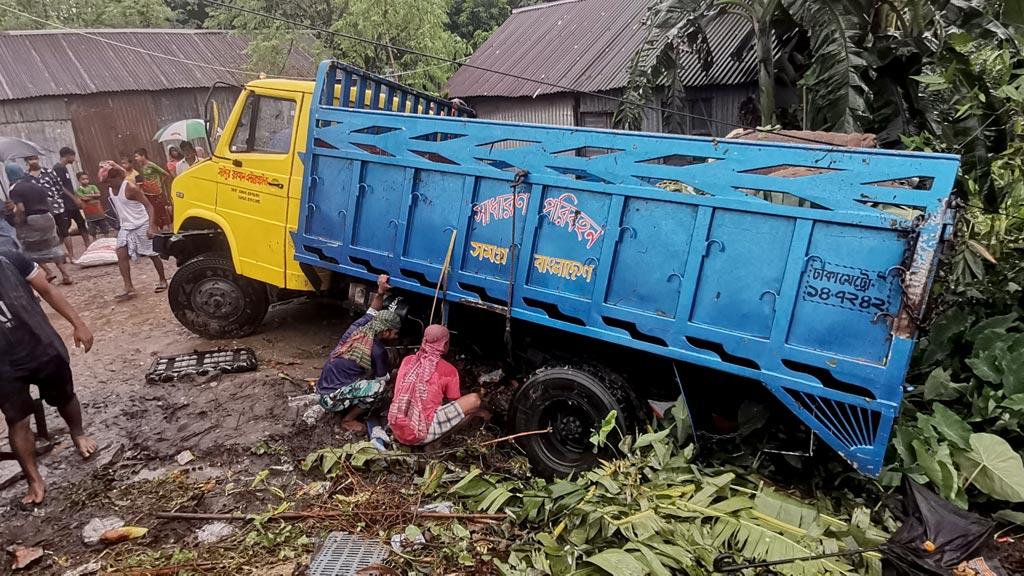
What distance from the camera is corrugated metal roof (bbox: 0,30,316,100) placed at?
1402cm

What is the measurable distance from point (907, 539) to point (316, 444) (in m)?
3.65

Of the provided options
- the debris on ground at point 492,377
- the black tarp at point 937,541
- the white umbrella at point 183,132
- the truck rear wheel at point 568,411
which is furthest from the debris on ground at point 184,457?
the white umbrella at point 183,132

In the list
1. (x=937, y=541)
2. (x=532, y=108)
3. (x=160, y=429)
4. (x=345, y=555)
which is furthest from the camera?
(x=532, y=108)

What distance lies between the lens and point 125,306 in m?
7.75

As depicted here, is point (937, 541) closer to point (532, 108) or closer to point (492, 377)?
point (492, 377)

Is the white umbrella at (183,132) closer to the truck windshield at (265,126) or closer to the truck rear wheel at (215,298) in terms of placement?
the truck rear wheel at (215,298)

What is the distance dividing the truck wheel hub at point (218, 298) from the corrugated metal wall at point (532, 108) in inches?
227

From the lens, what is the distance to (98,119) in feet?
48.2

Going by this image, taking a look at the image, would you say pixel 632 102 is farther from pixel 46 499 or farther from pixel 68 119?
pixel 68 119

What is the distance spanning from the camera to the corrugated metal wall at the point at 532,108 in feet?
38.4

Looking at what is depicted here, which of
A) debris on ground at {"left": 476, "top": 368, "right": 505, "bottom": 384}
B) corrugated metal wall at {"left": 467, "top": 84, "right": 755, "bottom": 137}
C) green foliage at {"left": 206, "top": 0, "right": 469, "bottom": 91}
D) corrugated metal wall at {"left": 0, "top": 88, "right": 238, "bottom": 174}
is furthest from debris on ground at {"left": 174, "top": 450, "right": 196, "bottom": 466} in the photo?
corrugated metal wall at {"left": 0, "top": 88, "right": 238, "bottom": 174}

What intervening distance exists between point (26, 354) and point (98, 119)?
43.9ft

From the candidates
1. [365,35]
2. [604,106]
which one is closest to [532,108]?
[604,106]

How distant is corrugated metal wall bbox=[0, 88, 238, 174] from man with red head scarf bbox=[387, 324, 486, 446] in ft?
42.4
